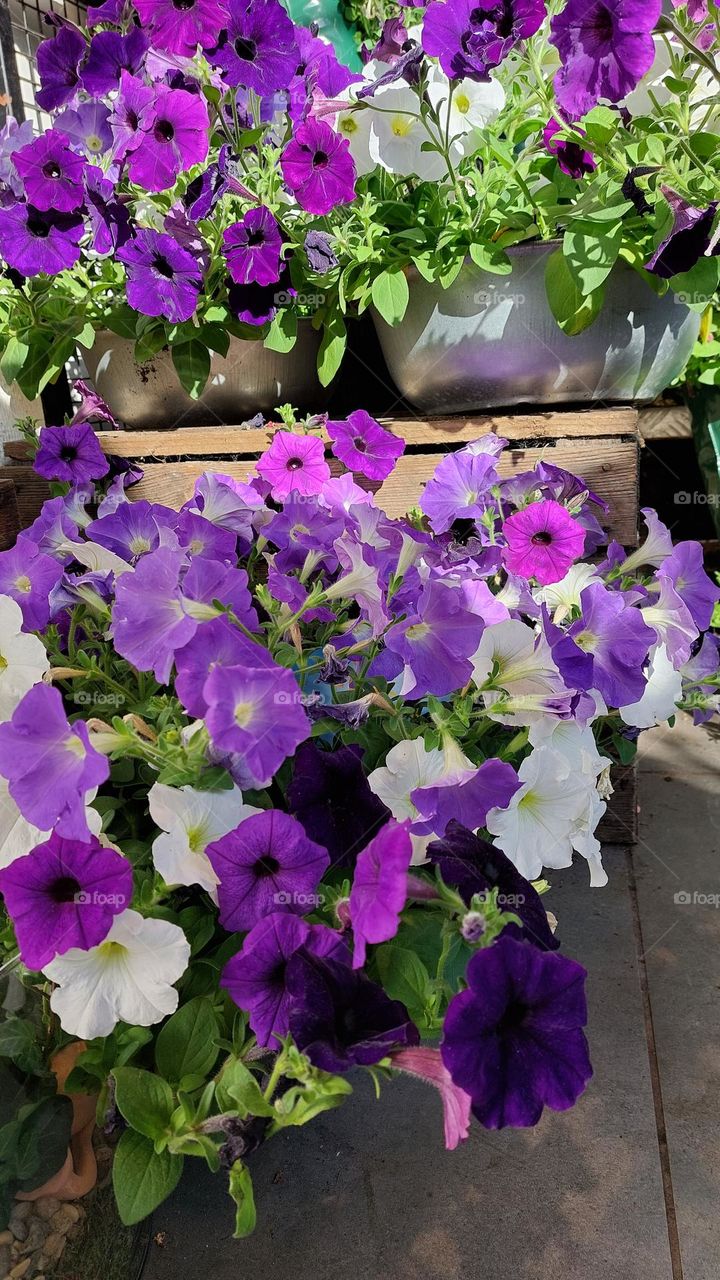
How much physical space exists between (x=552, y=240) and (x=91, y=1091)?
1207 mm

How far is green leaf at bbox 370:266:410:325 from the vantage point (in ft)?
4.24

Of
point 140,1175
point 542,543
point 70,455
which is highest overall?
point 542,543

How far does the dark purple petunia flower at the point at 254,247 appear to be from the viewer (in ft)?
4.03

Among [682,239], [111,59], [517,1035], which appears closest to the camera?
[517,1035]

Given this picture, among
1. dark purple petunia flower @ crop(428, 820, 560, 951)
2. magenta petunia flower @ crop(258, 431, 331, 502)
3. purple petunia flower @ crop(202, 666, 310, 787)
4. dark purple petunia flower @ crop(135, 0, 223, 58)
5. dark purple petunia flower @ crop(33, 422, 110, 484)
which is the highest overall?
dark purple petunia flower @ crop(135, 0, 223, 58)

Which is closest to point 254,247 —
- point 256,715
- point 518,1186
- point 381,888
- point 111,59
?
point 111,59

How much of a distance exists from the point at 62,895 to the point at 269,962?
0.16 m

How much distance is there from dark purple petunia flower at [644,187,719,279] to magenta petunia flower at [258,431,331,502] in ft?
1.62

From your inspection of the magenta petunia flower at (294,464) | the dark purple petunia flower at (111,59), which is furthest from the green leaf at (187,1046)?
the dark purple petunia flower at (111,59)

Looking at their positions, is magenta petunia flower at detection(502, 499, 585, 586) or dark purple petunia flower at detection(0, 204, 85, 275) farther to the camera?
dark purple petunia flower at detection(0, 204, 85, 275)

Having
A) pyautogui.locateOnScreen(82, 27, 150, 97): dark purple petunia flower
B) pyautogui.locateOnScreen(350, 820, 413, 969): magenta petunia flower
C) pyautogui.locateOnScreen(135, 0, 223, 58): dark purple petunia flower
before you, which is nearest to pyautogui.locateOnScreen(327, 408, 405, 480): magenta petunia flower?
pyautogui.locateOnScreen(135, 0, 223, 58): dark purple petunia flower

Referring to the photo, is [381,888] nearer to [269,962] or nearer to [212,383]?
[269,962]

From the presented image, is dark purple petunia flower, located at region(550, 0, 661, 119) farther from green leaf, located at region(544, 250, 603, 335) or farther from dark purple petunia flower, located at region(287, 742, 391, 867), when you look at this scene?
dark purple petunia flower, located at region(287, 742, 391, 867)

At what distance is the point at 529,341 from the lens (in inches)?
51.8
